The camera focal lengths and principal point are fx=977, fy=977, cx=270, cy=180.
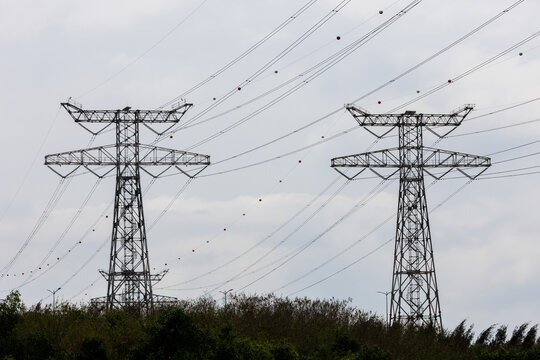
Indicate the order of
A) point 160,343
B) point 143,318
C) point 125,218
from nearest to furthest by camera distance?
point 160,343
point 143,318
point 125,218

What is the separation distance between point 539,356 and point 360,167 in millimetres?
18960

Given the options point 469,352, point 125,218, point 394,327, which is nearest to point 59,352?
point 125,218

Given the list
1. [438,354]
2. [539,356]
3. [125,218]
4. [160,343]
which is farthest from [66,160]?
[539,356]

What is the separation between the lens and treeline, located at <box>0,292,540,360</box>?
202ft

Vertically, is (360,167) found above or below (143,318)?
above

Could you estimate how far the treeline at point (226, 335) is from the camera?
61491 millimetres

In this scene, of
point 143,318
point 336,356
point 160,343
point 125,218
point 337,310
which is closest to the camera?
point 160,343

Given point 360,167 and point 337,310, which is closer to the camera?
point 360,167

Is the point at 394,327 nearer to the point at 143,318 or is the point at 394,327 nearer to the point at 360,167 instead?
the point at 360,167

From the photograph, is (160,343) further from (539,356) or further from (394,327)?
(539,356)

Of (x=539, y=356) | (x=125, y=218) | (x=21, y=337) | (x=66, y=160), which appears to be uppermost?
(x=66, y=160)

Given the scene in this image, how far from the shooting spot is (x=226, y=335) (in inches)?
2554

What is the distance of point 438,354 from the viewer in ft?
237

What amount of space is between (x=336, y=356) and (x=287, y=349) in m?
4.21
